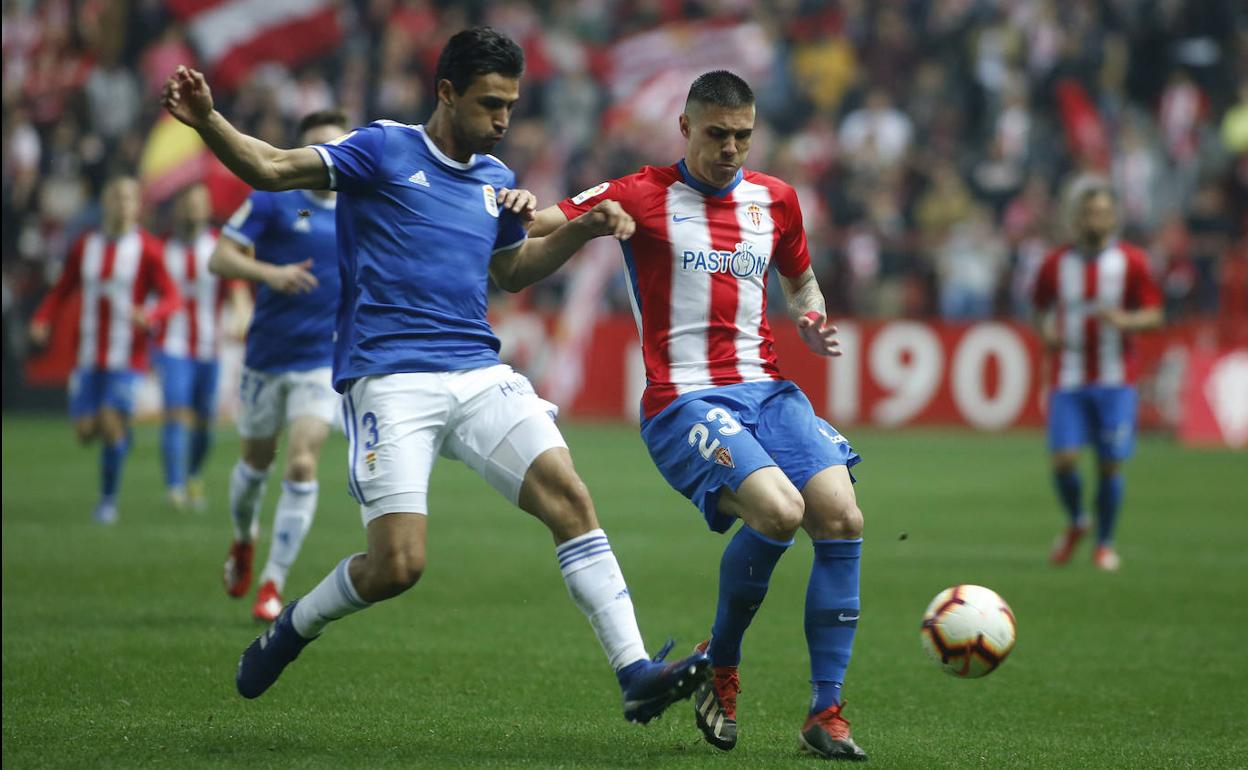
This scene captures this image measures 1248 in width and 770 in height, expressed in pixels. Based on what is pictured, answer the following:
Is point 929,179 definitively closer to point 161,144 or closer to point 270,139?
point 270,139

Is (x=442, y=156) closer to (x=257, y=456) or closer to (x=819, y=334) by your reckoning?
(x=819, y=334)

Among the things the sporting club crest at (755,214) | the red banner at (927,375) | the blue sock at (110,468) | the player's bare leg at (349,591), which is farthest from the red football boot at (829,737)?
the red banner at (927,375)

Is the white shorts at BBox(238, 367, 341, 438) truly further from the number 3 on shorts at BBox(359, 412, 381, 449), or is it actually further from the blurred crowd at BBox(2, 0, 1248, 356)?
the blurred crowd at BBox(2, 0, 1248, 356)

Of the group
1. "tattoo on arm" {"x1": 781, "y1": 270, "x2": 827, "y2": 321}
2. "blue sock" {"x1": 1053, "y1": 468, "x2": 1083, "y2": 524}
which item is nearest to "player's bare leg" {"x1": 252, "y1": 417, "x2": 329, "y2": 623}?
"tattoo on arm" {"x1": 781, "y1": 270, "x2": 827, "y2": 321}

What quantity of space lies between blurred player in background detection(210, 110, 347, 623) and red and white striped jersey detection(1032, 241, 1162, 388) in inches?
212

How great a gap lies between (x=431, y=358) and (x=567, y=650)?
2.39m

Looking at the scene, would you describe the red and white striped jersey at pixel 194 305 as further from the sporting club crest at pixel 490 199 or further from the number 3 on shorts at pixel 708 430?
the number 3 on shorts at pixel 708 430

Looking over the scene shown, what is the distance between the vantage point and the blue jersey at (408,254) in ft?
19.8

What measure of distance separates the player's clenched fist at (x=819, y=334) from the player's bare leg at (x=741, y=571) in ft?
1.87

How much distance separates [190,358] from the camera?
1462 centimetres

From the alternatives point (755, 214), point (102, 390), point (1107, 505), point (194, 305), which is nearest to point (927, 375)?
point (1107, 505)

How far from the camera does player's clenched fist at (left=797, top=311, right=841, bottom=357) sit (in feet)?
20.7

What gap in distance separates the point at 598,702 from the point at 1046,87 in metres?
Result: 19.3

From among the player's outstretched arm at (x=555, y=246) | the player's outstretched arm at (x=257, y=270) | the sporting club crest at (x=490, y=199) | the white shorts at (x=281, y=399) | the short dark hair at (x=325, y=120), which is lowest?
the white shorts at (x=281, y=399)
